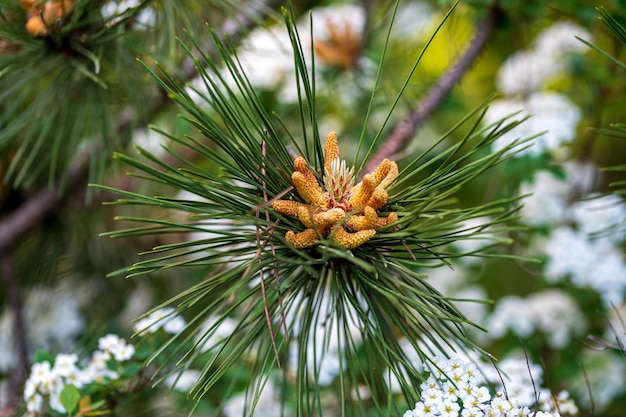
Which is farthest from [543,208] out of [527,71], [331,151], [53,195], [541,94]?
[53,195]

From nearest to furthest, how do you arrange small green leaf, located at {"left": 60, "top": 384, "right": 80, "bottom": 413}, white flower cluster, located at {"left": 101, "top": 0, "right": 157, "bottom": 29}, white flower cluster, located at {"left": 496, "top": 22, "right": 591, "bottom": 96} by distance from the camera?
small green leaf, located at {"left": 60, "top": 384, "right": 80, "bottom": 413} → white flower cluster, located at {"left": 101, "top": 0, "right": 157, "bottom": 29} → white flower cluster, located at {"left": 496, "top": 22, "right": 591, "bottom": 96}

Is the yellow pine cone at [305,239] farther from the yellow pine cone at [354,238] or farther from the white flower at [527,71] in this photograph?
the white flower at [527,71]

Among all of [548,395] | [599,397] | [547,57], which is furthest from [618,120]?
[548,395]

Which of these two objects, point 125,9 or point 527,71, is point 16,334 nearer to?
point 125,9

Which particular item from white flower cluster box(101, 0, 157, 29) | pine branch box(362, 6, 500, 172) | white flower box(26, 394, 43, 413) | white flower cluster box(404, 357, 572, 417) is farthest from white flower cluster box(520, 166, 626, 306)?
white flower box(26, 394, 43, 413)

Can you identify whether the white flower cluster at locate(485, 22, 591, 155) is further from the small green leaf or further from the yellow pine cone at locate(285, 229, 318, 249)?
the small green leaf

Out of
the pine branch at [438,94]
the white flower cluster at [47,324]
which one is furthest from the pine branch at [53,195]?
the pine branch at [438,94]
